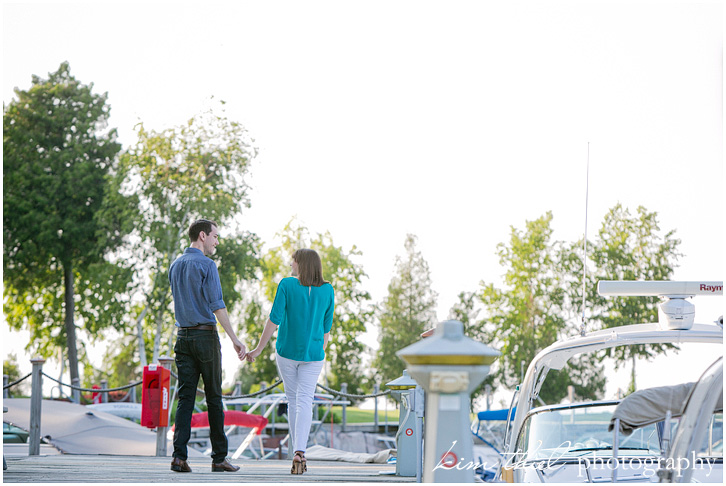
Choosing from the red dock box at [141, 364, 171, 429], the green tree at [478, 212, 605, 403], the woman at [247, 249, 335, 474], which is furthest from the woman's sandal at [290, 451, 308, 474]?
the green tree at [478, 212, 605, 403]

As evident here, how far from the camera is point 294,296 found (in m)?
5.14

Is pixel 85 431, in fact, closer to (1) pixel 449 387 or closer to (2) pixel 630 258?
(1) pixel 449 387

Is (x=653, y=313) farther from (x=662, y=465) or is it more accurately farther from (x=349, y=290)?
(x=662, y=465)

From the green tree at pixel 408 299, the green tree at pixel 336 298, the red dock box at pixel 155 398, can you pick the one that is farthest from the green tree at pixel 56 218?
the red dock box at pixel 155 398

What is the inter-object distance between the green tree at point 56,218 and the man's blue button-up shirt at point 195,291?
862 inches

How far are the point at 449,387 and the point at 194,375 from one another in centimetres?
293

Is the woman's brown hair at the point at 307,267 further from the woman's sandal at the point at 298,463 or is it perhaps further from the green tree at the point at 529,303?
the green tree at the point at 529,303

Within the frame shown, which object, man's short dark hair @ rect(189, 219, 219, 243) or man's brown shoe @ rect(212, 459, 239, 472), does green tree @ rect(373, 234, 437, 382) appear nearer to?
man's brown shoe @ rect(212, 459, 239, 472)

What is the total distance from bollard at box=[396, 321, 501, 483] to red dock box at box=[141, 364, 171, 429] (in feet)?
19.7

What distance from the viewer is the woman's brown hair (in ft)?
16.9

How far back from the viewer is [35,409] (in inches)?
331

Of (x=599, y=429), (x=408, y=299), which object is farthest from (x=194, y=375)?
(x=408, y=299)

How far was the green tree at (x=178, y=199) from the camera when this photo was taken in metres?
26.9

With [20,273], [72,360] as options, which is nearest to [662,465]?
[72,360]
